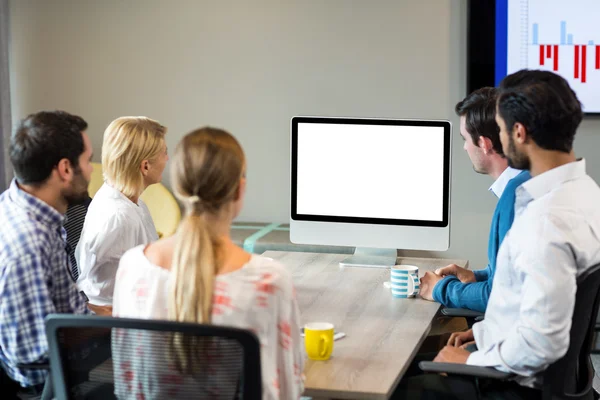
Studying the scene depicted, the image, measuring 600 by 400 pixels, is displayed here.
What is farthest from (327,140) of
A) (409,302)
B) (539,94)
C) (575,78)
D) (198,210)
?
(575,78)

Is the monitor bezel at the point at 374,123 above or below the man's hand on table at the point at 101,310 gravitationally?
above

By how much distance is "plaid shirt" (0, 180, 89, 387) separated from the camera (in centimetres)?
175

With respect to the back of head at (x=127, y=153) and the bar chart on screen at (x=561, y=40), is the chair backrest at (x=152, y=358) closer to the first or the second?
the back of head at (x=127, y=153)

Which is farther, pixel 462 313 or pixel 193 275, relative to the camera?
pixel 462 313

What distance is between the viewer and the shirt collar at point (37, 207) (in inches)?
73.5

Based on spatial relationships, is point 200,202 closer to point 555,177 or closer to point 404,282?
point 555,177

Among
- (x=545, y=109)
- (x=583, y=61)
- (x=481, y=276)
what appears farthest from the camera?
(x=583, y=61)

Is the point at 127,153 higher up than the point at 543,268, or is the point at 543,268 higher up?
the point at 127,153

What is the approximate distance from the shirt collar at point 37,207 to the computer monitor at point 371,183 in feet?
4.13

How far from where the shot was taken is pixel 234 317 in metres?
1.50

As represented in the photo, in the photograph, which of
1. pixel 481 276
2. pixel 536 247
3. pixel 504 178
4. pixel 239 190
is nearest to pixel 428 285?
pixel 481 276

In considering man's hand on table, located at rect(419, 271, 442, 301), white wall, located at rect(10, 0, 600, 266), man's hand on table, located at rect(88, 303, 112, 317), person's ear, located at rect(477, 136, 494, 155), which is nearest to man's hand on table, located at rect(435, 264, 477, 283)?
man's hand on table, located at rect(419, 271, 442, 301)

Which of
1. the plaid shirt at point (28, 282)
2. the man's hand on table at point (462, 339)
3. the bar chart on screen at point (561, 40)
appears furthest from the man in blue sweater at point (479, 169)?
the bar chart on screen at point (561, 40)

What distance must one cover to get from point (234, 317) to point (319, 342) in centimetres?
42
